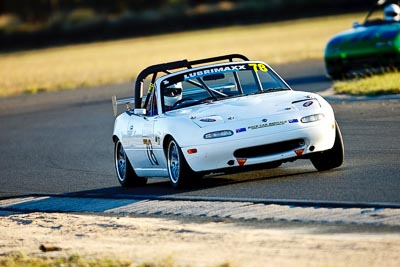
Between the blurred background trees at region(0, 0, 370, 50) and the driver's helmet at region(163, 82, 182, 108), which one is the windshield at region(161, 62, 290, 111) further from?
the blurred background trees at region(0, 0, 370, 50)

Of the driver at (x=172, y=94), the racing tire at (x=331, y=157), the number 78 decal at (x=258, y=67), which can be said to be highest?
the number 78 decal at (x=258, y=67)

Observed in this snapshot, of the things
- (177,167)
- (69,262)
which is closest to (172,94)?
(177,167)

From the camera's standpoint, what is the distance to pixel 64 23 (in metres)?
93.2

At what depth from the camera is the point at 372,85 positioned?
21.7m

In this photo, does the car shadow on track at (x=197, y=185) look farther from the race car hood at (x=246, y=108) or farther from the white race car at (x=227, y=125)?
the race car hood at (x=246, y=108)

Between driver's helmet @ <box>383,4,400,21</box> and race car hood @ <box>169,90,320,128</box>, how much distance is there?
1183cm

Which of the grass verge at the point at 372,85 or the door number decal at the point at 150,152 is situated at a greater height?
the door number decal at the point at 150,152

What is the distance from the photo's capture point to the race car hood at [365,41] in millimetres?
22984

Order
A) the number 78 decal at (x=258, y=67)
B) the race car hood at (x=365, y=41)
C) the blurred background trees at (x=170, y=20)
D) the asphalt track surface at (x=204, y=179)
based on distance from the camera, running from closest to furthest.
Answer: the asphalt track surface at (x=204, y=179) < the number 78 decal at (x=258, y=67) < the race car hood at (x=365, y=41) < the blurred background trees at (x=170, y=20)

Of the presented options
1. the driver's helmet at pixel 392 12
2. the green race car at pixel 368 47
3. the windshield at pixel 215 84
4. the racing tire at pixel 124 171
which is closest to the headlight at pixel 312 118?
the windshield at pixel 215 84

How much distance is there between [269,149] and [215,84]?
1478 millimetres

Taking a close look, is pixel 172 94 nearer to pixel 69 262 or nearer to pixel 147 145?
pixel 147 145

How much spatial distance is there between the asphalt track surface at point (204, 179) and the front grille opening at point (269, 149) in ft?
1.04

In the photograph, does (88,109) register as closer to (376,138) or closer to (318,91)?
(318,91)
